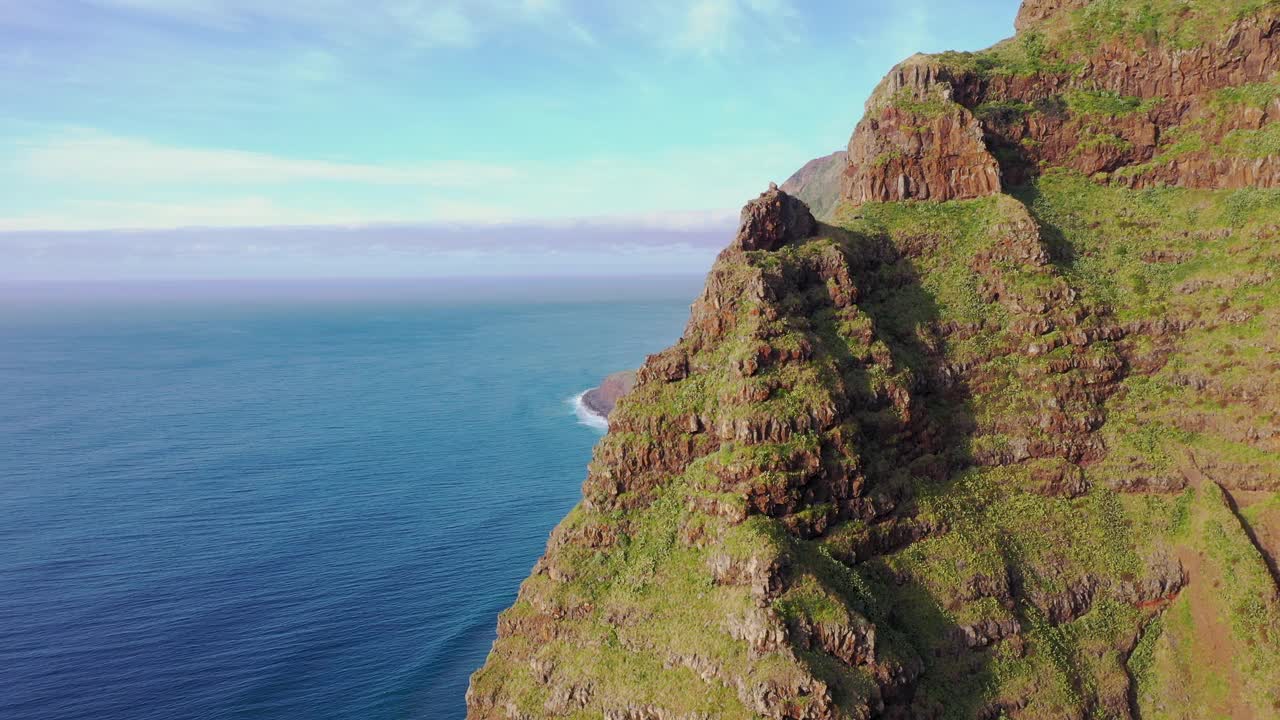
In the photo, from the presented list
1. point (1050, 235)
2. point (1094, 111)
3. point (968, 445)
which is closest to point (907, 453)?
point (968, 445)

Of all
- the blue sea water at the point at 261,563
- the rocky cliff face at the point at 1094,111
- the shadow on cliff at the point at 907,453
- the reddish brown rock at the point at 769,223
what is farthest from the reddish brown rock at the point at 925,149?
the blue sea water at the point at 261,563

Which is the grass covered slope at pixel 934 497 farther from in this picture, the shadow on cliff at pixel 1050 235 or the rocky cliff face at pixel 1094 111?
the rocky cliff face at pixel 1094 111

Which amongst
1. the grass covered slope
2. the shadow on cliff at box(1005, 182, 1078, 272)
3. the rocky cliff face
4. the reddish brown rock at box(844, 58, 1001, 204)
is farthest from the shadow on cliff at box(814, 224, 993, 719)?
the rocky cliff face

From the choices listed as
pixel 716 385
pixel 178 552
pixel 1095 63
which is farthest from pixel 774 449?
pixel 178 552

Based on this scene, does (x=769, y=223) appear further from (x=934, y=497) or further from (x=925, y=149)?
(x=934, y=497)

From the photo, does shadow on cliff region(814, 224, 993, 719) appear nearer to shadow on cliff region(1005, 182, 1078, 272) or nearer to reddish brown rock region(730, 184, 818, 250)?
reddish brown rock region(730, 184, 818, 250)

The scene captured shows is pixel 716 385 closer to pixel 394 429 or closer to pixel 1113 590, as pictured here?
pixel 1113 590

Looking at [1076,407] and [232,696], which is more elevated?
[1076,407]
